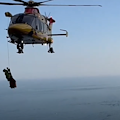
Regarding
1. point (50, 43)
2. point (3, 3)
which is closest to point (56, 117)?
point (50, 43)

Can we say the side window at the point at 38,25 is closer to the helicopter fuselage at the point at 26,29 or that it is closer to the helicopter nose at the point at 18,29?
the helicopter fuselage at the point at 26,29

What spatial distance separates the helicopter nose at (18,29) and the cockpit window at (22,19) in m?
0.68

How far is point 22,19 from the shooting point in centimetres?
1473

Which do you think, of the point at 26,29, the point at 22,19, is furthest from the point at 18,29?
the point at 22,19

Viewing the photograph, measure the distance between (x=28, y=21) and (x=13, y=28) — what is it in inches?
62.4

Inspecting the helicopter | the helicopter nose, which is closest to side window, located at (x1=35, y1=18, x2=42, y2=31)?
the helicopter

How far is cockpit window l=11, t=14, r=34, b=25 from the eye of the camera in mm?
14609

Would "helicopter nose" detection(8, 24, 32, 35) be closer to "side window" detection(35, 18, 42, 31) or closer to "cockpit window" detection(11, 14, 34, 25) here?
"cockpit window" detection(11, 14, 34, 25)

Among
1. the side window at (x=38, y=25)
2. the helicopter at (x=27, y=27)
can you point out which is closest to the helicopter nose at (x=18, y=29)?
the helicopter at (x=27, y=27)

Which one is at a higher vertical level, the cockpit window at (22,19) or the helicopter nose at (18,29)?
the cockpit window at (22,19)

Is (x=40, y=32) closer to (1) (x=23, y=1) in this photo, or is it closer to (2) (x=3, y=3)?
(1) (x=23, y=1)

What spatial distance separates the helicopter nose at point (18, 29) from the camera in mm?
13511

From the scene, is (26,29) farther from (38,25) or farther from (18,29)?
(38,25)

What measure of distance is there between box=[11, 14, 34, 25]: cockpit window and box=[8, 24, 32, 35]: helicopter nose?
2.24ft
